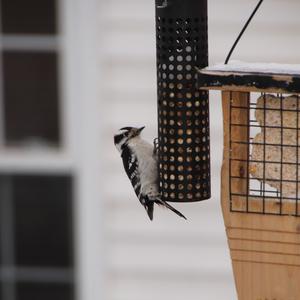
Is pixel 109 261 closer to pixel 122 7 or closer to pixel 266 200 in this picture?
pixel 122 7

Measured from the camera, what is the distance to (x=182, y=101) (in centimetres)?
362

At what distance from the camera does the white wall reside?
636 cm

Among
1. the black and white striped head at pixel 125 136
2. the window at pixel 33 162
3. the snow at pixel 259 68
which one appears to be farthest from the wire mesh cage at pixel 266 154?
the window at pixel 33 162

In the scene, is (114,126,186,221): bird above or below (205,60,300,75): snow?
below

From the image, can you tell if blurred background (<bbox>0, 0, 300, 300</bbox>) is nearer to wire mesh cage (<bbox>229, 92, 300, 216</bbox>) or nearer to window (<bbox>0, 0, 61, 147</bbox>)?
window (<bbox>0, 0, 61, 147</bbox>)

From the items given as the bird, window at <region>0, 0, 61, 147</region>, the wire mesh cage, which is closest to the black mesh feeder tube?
the bird

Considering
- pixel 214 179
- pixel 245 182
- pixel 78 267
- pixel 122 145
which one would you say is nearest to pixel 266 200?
pixel 245 182

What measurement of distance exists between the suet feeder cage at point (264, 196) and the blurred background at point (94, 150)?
9.74 ft

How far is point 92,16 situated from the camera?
20.9ft

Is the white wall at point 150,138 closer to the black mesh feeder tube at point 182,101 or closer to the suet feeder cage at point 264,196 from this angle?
the black mesh feeder tube at point 182,101

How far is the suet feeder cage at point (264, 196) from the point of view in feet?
11.1

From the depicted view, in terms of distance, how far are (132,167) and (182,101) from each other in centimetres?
46

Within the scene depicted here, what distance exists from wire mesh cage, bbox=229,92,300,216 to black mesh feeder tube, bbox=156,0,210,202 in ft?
0.87

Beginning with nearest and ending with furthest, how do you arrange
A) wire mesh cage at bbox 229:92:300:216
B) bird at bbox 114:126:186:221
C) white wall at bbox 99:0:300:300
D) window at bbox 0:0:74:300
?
wire mesh cage at bbox 229:92:300:216
bird at bbox 114:126:186:221
white wall at bbox 99:0:300:300
window at bbox 0:0:74:300
